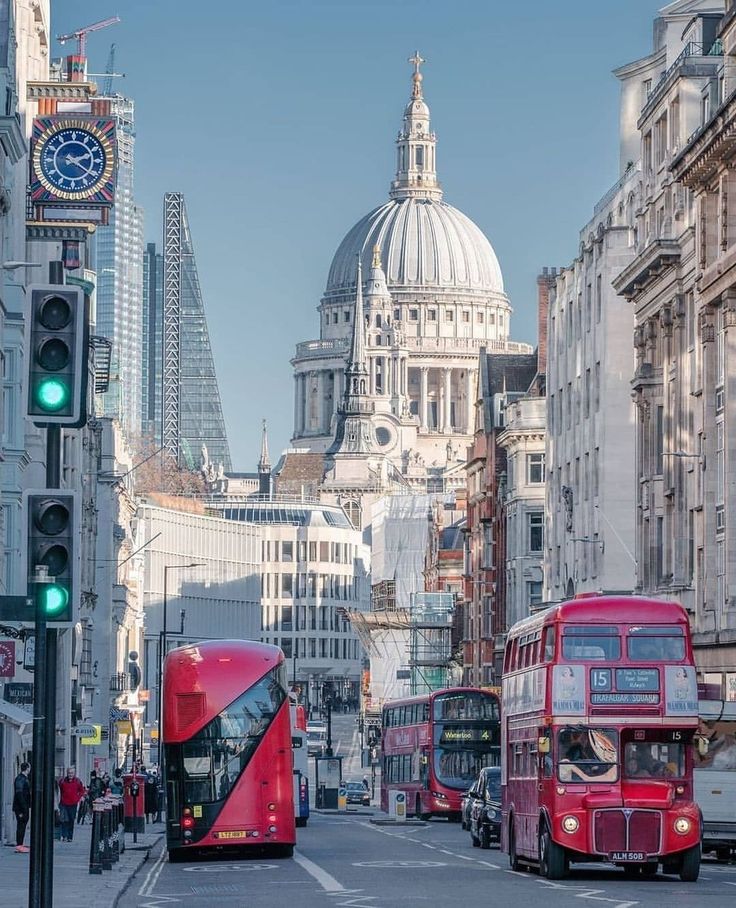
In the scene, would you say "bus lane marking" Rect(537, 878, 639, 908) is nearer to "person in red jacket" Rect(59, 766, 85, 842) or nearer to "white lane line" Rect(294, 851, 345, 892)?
"white lane line" Rect(294, 851, 345, 892)

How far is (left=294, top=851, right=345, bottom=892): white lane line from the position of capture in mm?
34094

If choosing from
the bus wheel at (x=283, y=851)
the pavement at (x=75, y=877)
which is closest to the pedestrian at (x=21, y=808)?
the pavement at (x=75, y=877)

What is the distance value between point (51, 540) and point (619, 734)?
16.4 m

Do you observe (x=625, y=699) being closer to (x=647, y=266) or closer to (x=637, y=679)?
(x=637, y=679)

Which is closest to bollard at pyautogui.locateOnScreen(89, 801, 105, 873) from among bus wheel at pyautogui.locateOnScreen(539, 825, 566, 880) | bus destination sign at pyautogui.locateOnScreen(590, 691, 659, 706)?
bus wheel at pyautogui.locateOnScreen(539, 825, 566, 880)

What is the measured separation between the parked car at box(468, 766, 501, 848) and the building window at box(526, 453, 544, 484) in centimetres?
5424

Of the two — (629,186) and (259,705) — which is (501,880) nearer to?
(259,705)

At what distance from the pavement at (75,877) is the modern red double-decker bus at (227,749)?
160 centimetres

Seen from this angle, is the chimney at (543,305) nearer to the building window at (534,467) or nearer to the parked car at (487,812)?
the building window at (534,467)

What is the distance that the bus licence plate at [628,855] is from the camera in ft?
115

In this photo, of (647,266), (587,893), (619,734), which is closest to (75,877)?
(619,734)

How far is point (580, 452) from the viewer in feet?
303

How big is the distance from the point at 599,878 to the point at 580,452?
56.0 m

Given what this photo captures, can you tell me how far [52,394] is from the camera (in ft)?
66.6
